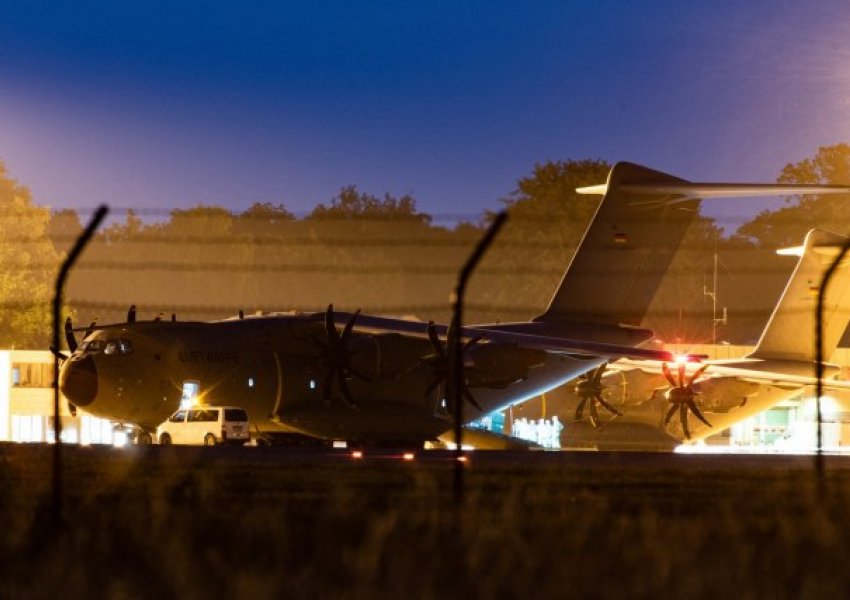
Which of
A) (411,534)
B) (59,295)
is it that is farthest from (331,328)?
(411,534)

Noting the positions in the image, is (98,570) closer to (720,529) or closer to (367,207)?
(720,529)

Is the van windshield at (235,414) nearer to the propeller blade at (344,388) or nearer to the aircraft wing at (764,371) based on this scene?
Result: the propeller blade at (344,388)

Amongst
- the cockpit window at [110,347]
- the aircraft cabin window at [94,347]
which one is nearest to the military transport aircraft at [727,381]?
the cockpit window at [110,347]

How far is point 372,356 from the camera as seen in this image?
32.5m

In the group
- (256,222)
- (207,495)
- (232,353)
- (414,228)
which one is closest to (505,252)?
(414,228)

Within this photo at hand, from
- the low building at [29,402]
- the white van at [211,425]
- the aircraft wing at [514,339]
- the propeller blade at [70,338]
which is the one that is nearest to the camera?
the propeller blade at [70,338]

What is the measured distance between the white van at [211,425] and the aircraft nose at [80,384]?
2.46 metres

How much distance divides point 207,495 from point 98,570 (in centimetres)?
502

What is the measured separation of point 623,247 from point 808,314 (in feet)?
24.1

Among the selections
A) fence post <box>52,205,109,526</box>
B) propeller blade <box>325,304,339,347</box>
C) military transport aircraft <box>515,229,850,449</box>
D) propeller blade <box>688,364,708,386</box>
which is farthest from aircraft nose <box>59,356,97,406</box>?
fence post <box>52,205,109,526</box>

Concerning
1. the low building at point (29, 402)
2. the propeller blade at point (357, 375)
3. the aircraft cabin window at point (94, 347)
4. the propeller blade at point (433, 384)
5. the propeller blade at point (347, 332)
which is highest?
the propeller blade at point (347, 332)

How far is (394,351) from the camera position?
109 feet

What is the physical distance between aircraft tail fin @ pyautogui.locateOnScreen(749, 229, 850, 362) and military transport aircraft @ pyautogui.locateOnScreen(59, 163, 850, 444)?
232 inches

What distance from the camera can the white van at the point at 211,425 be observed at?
106 ft
